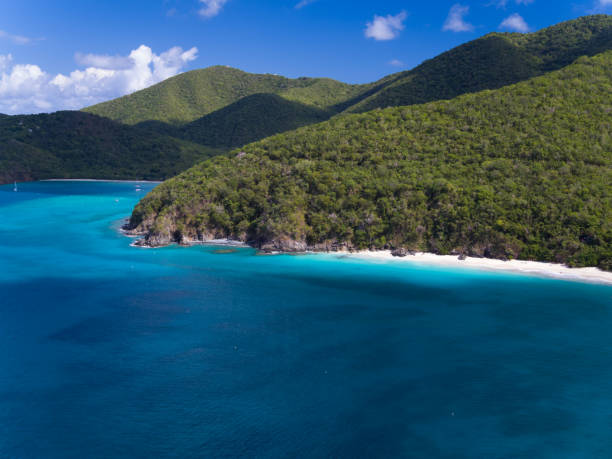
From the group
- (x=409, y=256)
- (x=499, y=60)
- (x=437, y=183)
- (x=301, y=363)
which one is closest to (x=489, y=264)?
(x=409, y=256)

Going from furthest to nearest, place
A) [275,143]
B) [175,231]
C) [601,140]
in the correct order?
[275,143]
[175,231]
[601,140]

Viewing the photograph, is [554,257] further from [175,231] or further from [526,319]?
Answer: [175,231]

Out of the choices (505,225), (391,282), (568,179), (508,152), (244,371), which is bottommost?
(244,371)

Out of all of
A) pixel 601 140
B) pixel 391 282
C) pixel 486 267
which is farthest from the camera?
pixel 601 140

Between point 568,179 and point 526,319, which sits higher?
point 568,179

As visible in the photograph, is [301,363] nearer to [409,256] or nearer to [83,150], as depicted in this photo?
[409,256]

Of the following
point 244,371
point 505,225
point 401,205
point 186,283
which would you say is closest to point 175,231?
point 186,283

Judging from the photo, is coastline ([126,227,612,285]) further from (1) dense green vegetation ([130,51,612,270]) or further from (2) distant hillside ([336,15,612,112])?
(2) distant hillside ([336,15,612,112])
